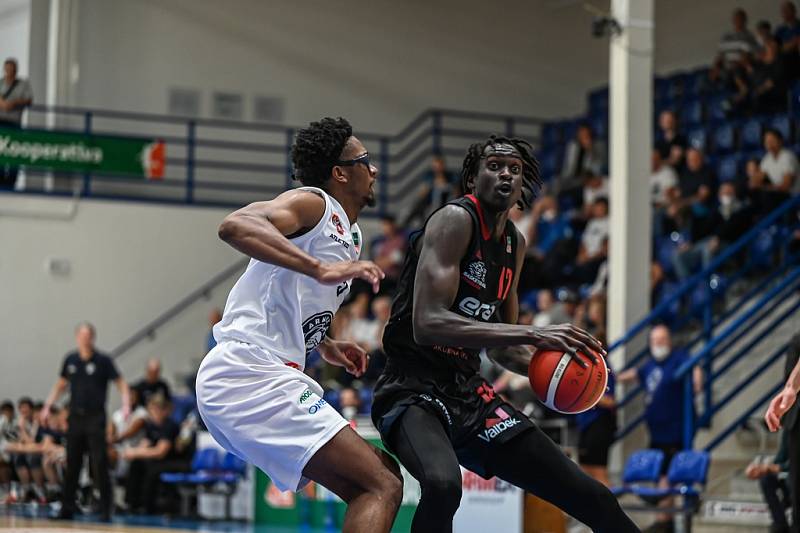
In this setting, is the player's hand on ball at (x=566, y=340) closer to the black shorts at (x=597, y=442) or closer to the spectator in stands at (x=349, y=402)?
the black shorts at (x=597, y=442)

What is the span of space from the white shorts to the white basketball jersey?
6 centimetres

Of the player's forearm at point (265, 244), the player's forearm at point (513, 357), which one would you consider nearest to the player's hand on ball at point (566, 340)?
the player's forearm at point (513, 357)

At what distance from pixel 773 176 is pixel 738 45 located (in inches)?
88.2

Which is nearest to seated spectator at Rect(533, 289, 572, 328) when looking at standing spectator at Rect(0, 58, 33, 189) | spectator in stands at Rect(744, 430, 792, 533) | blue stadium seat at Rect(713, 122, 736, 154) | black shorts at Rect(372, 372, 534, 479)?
blue stadium seat at Rect(713, 122, 736, 154)

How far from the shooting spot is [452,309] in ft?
16.3

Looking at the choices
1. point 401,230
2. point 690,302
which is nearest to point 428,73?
point 401,230

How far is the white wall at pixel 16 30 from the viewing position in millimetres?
19250

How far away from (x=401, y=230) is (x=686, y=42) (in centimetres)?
518

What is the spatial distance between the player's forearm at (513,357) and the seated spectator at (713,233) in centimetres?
821

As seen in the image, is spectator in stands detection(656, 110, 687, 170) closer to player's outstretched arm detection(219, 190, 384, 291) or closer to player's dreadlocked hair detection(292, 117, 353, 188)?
player's dreadlocked hair detection(292, 117, 353, 188)

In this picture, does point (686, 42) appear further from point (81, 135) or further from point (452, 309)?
point (452, 309)

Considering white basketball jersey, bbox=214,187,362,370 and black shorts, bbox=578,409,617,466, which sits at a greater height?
white basketball jersey, bbox=214,187,362,370

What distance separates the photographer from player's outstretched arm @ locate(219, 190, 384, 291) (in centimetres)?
415

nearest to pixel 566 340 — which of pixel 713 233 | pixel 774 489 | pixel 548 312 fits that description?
pixel 774 489
